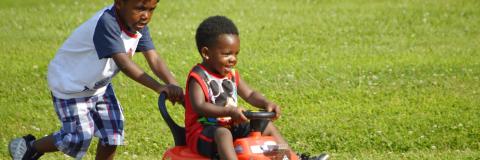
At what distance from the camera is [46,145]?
22.4 ft

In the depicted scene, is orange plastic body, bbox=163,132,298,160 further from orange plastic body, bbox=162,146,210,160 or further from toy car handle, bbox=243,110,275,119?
toy car handle, bbox=243,110,275,119

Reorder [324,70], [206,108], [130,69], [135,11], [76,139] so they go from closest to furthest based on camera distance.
→ [206,108] < [130,69] < [135,11] < [76,139] < [324,70]

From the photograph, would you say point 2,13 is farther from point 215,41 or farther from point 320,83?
point 215,41

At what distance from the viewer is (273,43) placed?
1267 cm

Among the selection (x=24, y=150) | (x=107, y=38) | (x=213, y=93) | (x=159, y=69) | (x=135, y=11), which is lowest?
(x=24, y=150)

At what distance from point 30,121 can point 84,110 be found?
8.21 feet

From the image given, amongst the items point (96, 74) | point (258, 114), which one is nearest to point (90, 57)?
point (96, 74)

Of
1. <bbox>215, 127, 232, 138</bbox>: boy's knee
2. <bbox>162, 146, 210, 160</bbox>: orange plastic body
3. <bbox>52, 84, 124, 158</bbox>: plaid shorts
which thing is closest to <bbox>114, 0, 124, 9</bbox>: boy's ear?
<bbox>52, 84, 124, 158</bbox>: plaid shorts

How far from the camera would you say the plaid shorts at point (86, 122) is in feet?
21.8

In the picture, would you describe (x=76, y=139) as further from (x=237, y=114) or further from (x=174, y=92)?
(x=237, y=114)

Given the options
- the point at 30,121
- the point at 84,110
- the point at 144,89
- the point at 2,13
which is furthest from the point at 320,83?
the point at 2,13

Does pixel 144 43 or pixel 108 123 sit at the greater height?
pixel 144 43

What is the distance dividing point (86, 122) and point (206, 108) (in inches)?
51.5

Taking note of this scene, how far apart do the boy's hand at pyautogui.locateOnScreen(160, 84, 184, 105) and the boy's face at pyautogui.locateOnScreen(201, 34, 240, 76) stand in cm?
29
